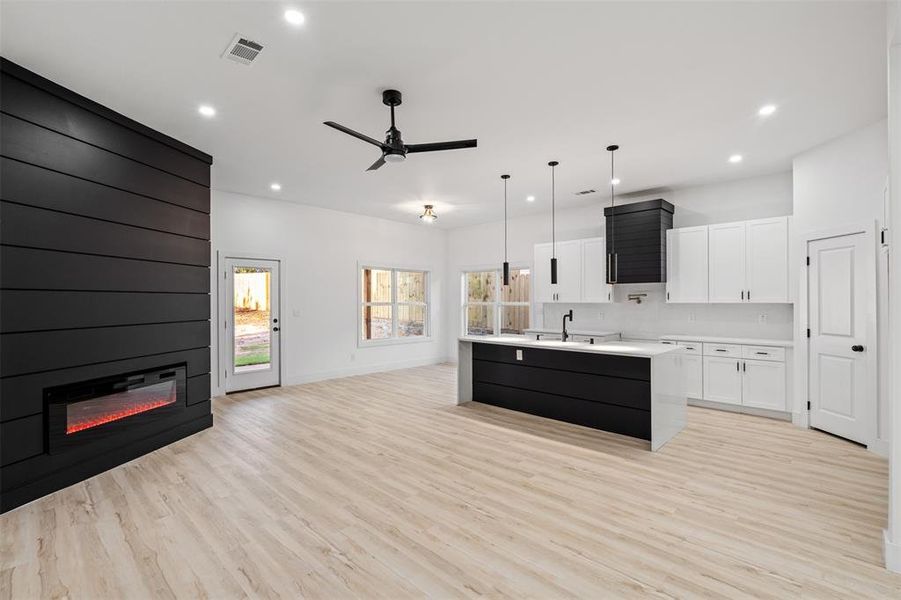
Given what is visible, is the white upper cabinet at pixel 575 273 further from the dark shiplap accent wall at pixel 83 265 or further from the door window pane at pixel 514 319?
the dark shiplap accent wall at pixel 83 265

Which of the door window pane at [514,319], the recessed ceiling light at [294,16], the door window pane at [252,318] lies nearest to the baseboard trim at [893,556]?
the recessed ceiling light at [294,16]

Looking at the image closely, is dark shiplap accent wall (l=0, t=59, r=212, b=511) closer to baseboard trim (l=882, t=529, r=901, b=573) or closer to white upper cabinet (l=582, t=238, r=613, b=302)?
baseboard trim (l=882, t=529, r=901, b=573)

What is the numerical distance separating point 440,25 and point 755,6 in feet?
5.82

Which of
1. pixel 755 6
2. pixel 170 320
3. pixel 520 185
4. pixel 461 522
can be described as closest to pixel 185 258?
pixel 170 320

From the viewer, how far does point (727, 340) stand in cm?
526

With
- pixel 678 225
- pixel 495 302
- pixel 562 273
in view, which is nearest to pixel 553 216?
pixel 562 273

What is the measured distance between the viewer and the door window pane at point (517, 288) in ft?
27.3

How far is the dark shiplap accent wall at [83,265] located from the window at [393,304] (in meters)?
3.85

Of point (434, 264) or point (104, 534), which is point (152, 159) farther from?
point (434, 264)

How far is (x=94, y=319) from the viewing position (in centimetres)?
339

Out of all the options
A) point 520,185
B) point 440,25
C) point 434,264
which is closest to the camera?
point 440,25

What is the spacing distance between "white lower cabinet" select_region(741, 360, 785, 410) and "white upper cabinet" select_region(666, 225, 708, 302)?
40.2 inches

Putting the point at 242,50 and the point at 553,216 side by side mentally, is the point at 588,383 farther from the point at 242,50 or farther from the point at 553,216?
the point at 242,50

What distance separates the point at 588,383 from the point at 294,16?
13.3 feet
